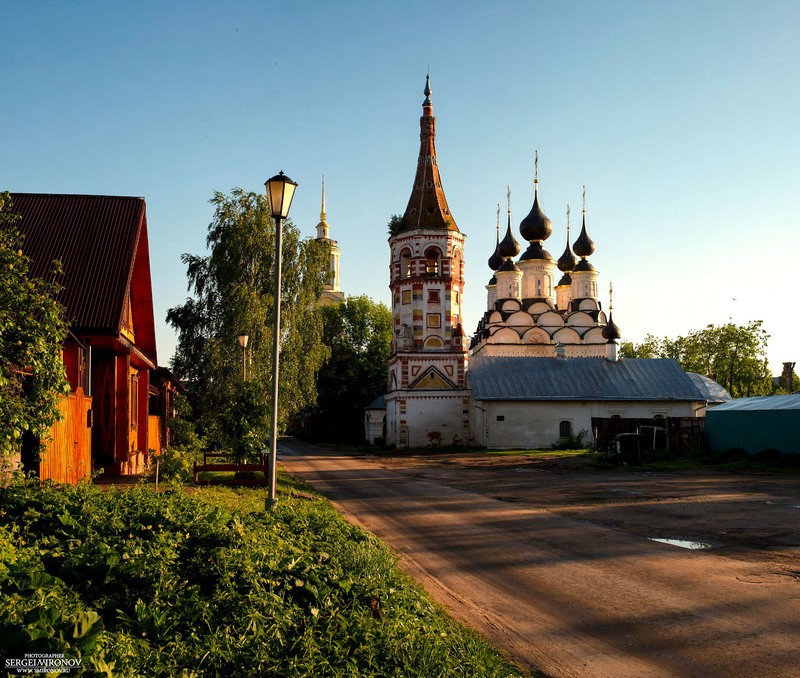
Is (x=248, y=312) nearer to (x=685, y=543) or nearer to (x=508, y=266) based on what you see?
(x=685, y=543)

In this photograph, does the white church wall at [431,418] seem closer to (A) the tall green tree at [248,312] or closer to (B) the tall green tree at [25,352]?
(A) the tall green tree at [248,312]

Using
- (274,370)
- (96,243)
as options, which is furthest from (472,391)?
(274,370)

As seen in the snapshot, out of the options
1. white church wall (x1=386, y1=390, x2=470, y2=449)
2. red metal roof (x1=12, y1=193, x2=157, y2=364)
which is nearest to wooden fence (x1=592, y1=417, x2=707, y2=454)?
white church wall (x1=386, y1=390, x2=470, y2=449)

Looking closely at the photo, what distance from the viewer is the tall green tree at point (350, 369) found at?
5800 centimetres

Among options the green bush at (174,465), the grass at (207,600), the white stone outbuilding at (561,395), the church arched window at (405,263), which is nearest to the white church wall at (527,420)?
the white stone outbuilding at (561,395)

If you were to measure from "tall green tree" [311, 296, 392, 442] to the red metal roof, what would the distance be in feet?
126

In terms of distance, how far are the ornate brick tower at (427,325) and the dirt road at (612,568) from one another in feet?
72.5

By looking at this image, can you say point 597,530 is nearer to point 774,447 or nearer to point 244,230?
point 774,447

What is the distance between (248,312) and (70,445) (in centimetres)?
1579

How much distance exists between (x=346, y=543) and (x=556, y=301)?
56.0 m

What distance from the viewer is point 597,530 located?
12500 millimetres

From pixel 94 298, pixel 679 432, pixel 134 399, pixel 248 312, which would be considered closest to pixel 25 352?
pixel 94 298

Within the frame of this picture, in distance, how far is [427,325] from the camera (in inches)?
1706

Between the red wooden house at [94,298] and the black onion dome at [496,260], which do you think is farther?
the black onion dome at [496,260]
